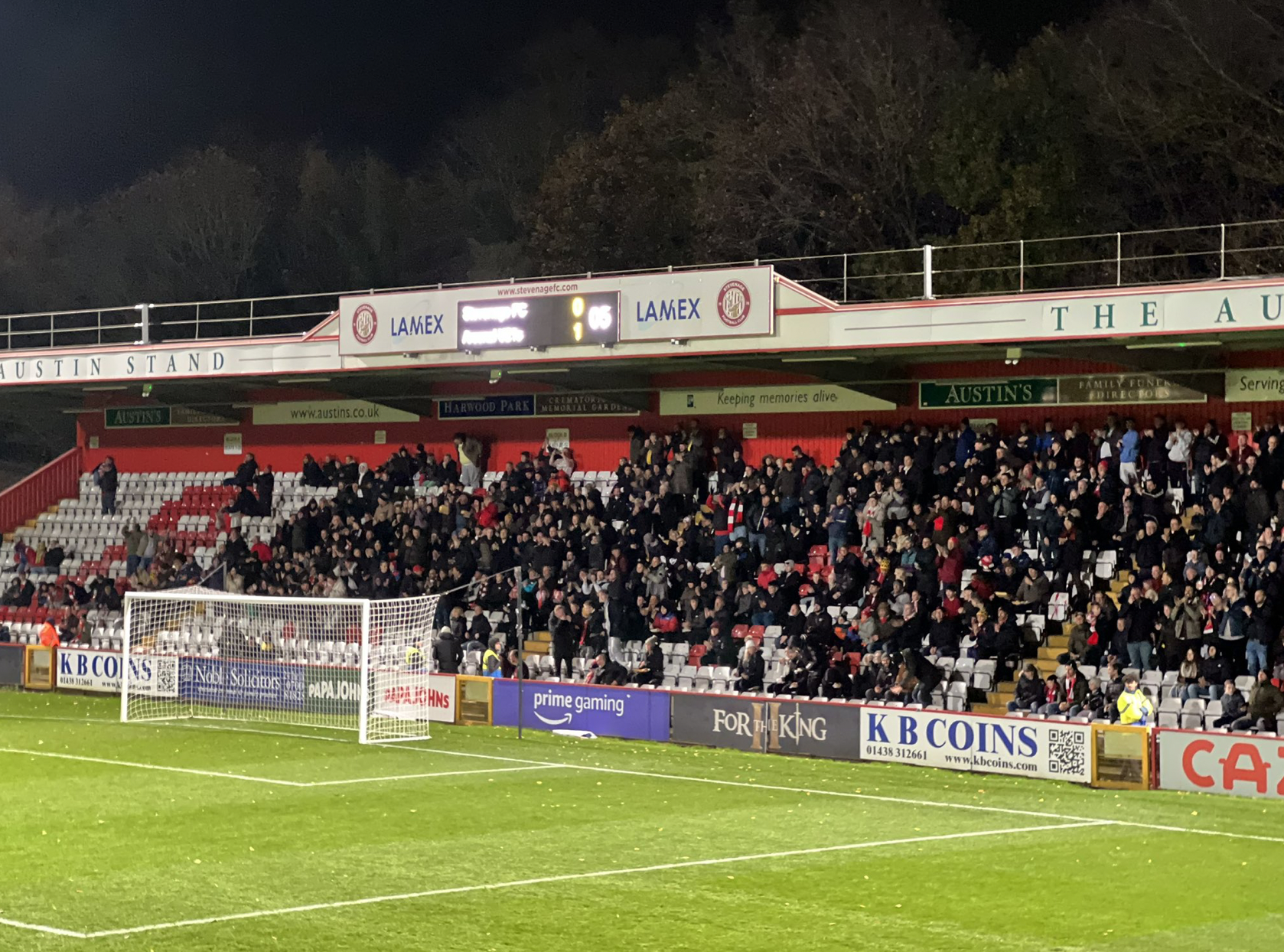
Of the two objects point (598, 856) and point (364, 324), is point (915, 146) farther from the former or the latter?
point (598, 856)

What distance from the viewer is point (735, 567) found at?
27859mm

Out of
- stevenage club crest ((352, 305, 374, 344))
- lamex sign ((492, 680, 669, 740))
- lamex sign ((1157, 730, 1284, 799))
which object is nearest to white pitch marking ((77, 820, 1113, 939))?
lamex sign ((1157, 730, 1284, 799))

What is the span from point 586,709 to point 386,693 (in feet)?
9.37

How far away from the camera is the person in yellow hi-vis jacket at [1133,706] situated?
20547 millimetres

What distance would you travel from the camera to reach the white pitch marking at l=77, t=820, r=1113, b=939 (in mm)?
11805

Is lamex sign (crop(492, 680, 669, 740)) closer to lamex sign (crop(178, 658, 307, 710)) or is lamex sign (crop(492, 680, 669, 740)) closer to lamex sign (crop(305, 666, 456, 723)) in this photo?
lamex sign (crop(305, 666, 456, 723))

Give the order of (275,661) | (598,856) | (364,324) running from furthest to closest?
(364,324) → (275,661) → (598,856)

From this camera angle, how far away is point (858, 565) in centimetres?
2670

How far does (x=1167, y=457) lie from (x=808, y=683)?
6.41 m

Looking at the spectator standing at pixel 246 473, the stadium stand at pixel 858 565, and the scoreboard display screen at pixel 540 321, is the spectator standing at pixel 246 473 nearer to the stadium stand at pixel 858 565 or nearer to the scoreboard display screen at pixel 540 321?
the stadium stand at pixel 858 565

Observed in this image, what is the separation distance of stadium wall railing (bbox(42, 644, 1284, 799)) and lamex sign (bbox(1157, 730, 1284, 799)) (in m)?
0.01

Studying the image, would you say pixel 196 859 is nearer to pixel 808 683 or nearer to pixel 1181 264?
pixel 808 683

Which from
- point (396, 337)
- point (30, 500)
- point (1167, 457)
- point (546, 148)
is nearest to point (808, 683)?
point (1167, 457)

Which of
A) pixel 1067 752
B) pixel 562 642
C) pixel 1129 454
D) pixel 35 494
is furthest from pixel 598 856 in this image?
pixel 35 494
